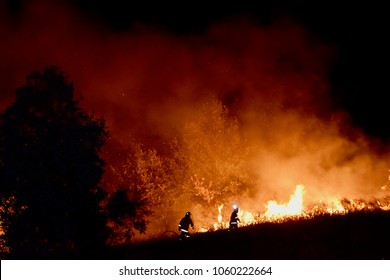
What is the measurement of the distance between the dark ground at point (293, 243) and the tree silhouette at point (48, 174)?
2156mm

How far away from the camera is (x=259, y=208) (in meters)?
43.3

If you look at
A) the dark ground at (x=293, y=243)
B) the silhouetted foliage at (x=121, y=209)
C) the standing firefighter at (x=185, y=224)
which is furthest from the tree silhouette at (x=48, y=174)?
the standing firefighter at (x=185, y=224)

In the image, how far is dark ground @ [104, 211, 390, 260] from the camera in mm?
13750

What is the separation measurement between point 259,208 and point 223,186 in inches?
168

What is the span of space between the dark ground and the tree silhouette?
2.16 m

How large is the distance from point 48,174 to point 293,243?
439 inches

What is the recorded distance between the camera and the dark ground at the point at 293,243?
45.1ft

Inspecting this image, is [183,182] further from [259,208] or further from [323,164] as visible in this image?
[323,164]

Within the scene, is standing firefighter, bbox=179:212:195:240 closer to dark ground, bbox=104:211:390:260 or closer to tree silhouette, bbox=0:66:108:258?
dark ground, bbox=104:211:390:260

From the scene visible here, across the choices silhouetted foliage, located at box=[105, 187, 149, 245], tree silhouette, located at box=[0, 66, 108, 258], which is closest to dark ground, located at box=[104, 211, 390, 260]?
silhouetted foliage, located at box=[105, 187, 149, 245]

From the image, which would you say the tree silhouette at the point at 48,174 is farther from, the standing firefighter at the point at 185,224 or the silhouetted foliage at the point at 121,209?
the standing firefighter at the point at 185,224
